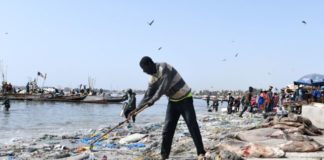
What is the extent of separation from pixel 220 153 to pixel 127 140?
5239 mm

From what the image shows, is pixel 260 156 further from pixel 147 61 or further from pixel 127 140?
pixel 127 140

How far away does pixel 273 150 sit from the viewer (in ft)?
20.5

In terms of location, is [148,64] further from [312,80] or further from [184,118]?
[312,80]

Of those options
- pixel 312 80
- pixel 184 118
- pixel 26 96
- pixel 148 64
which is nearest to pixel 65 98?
pixel 26 96

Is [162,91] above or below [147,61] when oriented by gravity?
below

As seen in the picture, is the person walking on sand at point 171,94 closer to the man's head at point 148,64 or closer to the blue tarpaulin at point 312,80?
the man's head at point 148,64

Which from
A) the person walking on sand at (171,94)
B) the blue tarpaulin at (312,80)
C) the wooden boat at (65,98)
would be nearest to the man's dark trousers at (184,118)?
the person walking on sand at (171,94)

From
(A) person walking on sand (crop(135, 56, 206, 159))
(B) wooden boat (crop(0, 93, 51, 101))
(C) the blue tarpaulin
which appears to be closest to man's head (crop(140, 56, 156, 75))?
(A) person walking on sand (crop(135, 56, 206, 159))

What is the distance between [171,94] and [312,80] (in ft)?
58.1

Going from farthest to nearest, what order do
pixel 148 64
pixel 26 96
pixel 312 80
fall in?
pixel 26 96, pixel 312 80, pixel 148 64

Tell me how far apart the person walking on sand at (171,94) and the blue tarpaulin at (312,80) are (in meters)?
17.4

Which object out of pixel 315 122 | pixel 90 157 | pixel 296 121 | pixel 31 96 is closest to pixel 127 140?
pixel 90 157

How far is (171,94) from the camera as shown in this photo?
19.5 feet

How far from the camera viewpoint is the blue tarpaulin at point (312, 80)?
72.5ft
